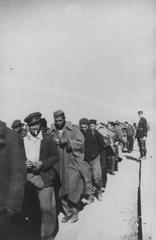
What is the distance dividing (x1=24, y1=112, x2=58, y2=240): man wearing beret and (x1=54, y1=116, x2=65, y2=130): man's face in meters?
1.07

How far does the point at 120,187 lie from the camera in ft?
31.6

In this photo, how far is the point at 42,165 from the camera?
5.29 meters

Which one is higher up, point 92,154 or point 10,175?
point 92,154

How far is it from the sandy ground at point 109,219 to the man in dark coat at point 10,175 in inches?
87.5

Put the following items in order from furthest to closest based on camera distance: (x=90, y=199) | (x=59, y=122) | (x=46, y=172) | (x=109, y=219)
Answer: (x=90, y=199)
(x=109, y=219)
(x=59, y=122)
(x=46, y=172)

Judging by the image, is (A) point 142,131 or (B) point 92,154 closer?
(B) point 92,154

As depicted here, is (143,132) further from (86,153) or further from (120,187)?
(86,153)

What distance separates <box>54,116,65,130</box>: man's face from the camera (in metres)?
6.58

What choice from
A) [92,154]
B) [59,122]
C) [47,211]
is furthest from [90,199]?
[47,211]

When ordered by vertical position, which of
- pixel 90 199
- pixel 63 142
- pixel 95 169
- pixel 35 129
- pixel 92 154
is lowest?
pixel 90 199

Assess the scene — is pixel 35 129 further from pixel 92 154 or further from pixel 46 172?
pixel 92 154

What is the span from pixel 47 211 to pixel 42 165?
2.10 feet

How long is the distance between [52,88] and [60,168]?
7364 centimetres

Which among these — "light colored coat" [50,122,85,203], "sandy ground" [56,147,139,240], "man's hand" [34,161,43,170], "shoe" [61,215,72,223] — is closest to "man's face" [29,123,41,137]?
"man's hand" [34,161,43,170]
